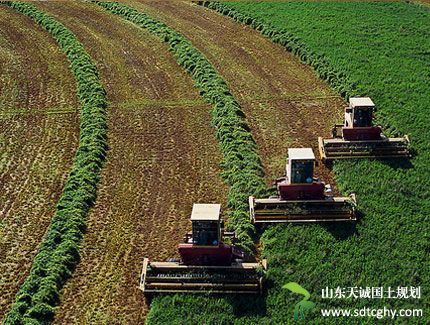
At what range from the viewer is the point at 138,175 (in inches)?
1235

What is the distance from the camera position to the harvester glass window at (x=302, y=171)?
27547mm

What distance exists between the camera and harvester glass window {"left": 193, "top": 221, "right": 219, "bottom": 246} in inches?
947

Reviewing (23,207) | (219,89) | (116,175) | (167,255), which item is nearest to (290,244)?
(167,255)

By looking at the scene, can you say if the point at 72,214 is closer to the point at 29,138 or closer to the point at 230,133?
the point at 29,138

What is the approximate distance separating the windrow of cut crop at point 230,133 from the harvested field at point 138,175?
0.59 m

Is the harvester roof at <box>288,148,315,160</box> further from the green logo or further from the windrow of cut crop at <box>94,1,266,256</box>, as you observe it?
the green logo

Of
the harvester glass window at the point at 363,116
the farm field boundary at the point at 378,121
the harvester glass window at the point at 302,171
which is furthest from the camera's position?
the harvester glass window at the point at 363,116

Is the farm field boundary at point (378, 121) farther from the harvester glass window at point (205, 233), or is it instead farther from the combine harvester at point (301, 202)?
the harvester glass window at point (205, 233)

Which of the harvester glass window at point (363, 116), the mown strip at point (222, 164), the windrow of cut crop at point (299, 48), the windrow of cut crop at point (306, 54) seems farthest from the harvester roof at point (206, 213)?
the windrow of cut crop at point (299, 48)

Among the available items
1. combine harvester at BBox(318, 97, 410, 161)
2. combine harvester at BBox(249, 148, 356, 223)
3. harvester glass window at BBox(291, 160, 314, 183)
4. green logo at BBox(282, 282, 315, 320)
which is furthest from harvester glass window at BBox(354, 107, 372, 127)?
green logo at BBox(282, 282, 315, 320)

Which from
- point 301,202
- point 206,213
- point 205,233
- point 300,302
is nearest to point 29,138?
point 206,213

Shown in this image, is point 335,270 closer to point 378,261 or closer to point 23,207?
point 378,261

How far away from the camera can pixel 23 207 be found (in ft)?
94.9

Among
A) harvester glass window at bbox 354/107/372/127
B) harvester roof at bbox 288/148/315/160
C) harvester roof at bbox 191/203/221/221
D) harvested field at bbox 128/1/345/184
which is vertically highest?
harvested field at bbox 128/1/345/184
